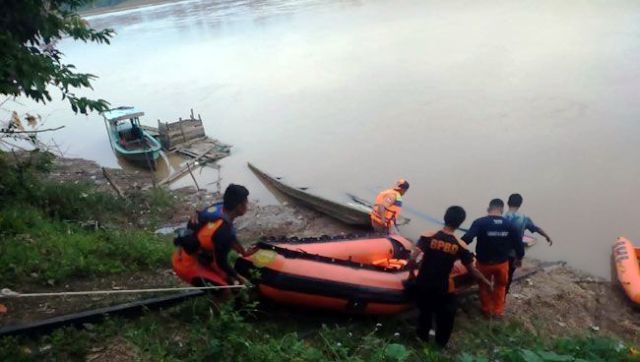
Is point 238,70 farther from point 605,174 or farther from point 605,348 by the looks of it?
point 605,348

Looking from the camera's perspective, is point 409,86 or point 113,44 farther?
point 113,44

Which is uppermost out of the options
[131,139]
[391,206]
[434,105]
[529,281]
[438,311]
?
[438,311]

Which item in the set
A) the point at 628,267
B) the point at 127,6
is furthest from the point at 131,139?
the point at 127,6

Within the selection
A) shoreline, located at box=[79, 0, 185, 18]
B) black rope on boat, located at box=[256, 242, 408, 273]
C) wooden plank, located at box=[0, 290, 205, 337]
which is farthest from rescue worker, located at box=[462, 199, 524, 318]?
shoreline, located at box=[79, 0, 185, 18]

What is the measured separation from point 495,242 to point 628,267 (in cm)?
309

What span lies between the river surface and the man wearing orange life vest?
1.94 meters

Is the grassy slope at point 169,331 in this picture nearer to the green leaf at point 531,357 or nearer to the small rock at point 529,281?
the green leaf at point 531,357

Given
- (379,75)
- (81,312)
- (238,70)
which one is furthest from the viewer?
(238,70)

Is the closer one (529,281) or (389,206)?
(529,281)

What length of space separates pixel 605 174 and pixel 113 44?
3804cm

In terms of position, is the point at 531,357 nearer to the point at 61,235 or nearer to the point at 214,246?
the point at 214,246

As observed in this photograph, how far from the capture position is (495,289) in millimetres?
5277

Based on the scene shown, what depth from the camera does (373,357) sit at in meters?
3.54

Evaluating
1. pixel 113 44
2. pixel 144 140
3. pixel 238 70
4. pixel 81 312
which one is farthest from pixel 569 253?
pixel 113 44
